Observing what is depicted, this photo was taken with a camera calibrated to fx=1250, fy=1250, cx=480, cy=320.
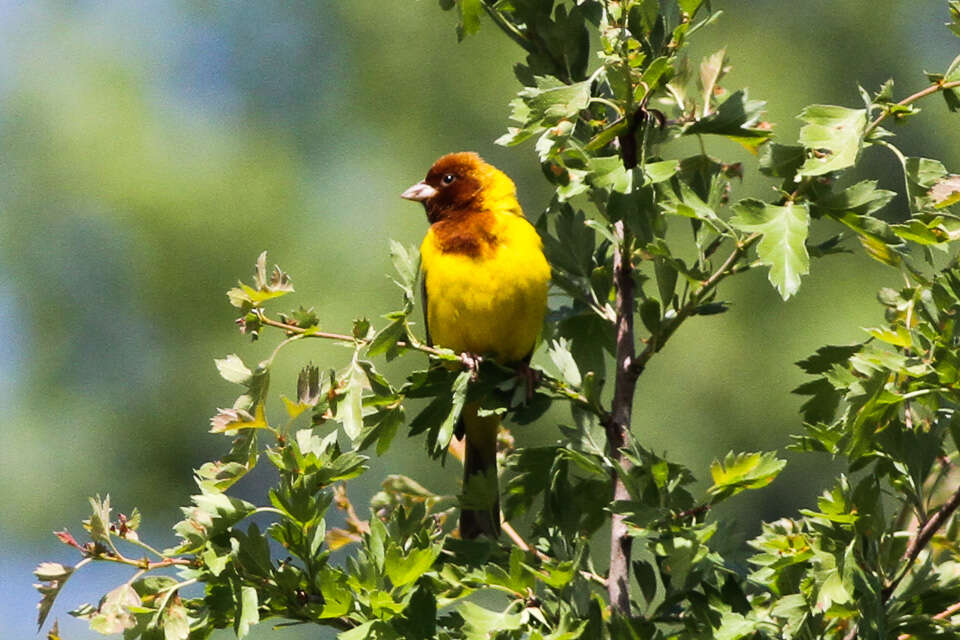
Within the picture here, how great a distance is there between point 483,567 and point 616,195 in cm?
69

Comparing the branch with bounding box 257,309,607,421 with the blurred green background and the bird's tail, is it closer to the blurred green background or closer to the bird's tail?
the bird's tail

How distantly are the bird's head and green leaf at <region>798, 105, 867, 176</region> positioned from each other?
1.85m

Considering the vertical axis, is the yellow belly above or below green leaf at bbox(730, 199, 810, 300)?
above

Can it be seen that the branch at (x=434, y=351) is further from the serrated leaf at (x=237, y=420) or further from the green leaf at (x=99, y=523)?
the green leaf at (x=99, y=523)

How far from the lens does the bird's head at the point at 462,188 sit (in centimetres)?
396

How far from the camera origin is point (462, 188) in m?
4.04

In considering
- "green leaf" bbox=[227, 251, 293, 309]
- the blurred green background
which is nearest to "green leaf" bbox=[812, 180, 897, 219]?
"green leaf" bbox=[227, 251, 293, 309]

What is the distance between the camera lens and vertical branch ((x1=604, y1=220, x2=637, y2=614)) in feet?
7.64

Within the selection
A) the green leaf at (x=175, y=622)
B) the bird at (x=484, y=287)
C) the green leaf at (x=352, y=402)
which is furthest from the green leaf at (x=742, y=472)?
the bird at (x=484, y=287)

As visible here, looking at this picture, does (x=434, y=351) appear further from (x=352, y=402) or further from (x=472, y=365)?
(x=472, y=365)

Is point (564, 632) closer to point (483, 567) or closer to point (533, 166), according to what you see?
point (483, 567)

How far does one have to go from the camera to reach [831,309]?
27.6 ft

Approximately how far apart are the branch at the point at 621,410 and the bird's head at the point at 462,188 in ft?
4.42

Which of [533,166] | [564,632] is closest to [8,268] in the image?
[533,166]
